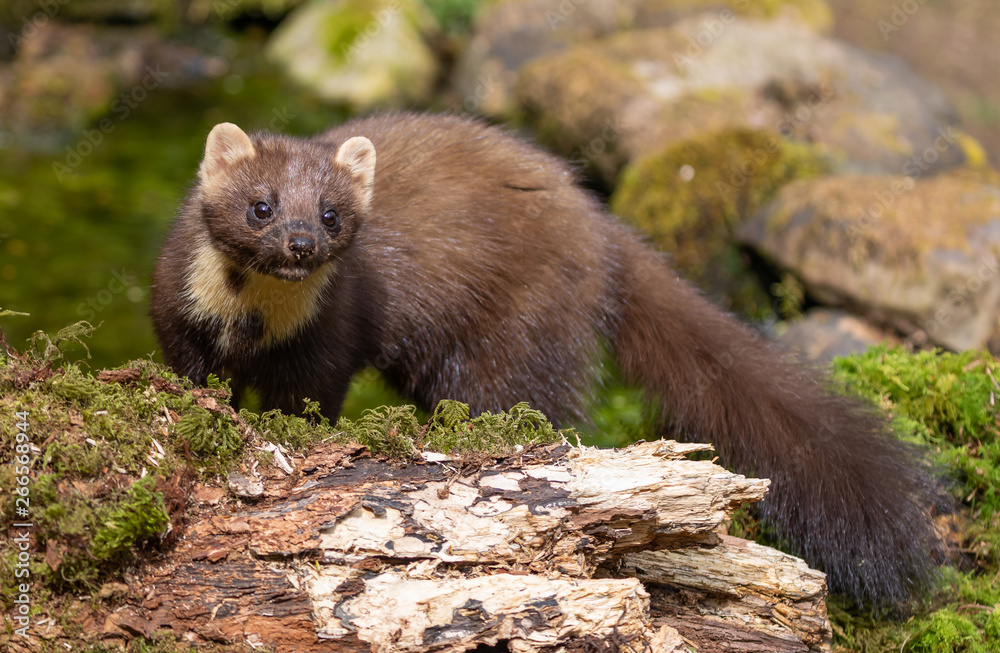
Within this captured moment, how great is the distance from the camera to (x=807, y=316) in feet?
28.0

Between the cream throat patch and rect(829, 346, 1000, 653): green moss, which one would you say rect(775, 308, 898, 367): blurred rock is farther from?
the cream throat patch

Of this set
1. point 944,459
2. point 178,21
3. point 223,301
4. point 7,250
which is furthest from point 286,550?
point 178,21

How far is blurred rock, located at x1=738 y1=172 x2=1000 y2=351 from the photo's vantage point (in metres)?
7.28

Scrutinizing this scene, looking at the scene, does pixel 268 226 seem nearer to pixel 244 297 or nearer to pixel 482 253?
pixel 244 297

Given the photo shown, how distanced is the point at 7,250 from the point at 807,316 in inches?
326

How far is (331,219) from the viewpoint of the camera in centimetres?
455

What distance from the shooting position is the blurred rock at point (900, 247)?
728 cm

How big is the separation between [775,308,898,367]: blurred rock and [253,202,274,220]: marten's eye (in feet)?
16.8

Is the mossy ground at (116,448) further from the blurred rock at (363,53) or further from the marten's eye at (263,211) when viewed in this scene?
the blurred rock at (363,53)

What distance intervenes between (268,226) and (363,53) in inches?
414

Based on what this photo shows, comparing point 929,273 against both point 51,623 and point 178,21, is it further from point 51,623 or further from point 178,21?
point 178,21

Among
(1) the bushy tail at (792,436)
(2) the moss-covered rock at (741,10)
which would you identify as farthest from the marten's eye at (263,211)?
(2) the moss-covered rock at (741,10)

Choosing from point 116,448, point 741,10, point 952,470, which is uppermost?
point 741,10

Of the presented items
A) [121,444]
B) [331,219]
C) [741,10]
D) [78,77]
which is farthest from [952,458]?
[78,77]
